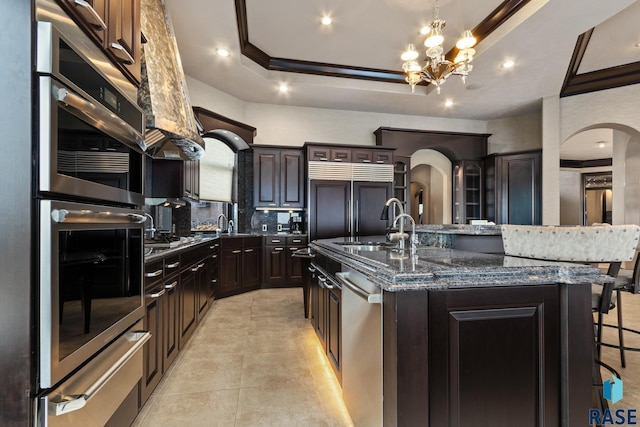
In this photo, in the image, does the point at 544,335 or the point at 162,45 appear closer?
the point at 544,335

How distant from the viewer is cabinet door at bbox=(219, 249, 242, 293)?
4.23m

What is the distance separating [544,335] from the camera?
3.88 feet

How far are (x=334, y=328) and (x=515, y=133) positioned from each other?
606cm

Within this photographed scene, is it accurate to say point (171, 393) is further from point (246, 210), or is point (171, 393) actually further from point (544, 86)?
point (544, 86)

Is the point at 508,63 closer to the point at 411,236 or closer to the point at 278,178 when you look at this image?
the point at 411,236

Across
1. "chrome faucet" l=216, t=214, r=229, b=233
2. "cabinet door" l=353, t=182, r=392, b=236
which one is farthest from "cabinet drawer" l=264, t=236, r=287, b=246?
"cabinet door" l=353, t=182, r=392, b=236

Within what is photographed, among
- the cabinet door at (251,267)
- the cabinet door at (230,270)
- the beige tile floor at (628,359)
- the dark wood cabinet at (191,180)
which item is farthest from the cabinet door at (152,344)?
the beige tile floor at (628,359)

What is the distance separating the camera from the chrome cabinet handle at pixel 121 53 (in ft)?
3.97

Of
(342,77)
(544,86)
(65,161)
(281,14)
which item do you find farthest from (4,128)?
(544,86)

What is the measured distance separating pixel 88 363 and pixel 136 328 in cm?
40

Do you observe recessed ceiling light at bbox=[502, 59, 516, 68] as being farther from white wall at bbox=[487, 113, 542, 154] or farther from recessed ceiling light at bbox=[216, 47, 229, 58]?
recessed ceiling light at bbox=[216, 47, 229, 58]

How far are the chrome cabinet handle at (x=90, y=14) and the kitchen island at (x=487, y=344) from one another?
140 centimetres

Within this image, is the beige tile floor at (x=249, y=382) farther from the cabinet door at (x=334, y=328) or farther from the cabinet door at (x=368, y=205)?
the cabinet door at (x=368, y=205)

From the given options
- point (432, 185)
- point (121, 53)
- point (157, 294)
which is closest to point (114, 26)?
point (121, 53)
